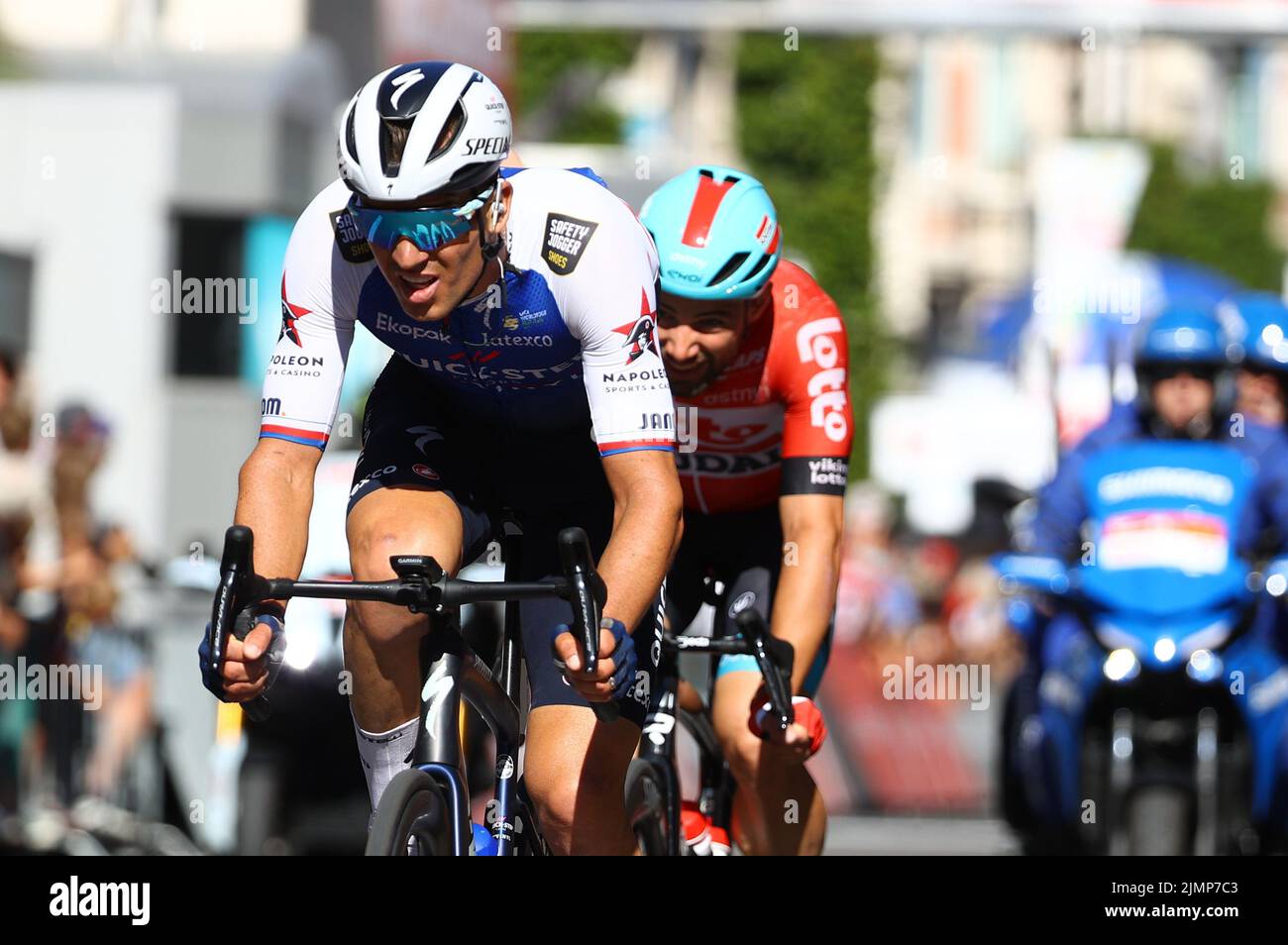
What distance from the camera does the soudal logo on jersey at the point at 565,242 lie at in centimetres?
480

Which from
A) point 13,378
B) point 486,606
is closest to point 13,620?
point 13,378

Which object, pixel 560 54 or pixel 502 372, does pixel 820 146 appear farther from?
pixel 502 372

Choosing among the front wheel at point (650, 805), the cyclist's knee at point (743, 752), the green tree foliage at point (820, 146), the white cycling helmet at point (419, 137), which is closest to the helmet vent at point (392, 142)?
the white cycling helmet at point (419, 137)

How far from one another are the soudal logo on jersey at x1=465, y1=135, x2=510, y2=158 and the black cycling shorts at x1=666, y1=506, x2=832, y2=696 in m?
2.17

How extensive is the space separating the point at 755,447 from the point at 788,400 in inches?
10.9

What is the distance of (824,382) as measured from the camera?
6105mm

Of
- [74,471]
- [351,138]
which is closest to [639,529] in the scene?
[351,138]

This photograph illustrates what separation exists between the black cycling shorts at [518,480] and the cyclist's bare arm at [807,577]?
78cm

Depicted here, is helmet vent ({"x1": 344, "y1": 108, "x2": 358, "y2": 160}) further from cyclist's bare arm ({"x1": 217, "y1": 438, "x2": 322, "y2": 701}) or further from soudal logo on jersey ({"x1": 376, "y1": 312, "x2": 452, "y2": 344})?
cyclist's bare arm ({"x1": 217, "y1": 438, "x2": 322, "y2": 701})

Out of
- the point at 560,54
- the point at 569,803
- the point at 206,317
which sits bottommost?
the point at 569,803

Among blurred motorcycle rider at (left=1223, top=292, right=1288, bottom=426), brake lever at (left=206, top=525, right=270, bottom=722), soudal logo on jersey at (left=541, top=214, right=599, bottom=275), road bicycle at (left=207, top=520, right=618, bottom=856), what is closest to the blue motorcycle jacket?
blurred motorcycle rider at (left=1223, top=292, right=1288, bottom=426)

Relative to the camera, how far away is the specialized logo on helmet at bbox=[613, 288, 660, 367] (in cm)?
478

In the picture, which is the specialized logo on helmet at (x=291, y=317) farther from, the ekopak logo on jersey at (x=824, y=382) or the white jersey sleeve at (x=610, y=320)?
the ekopak logo on jersey at (x=824, y=382)
